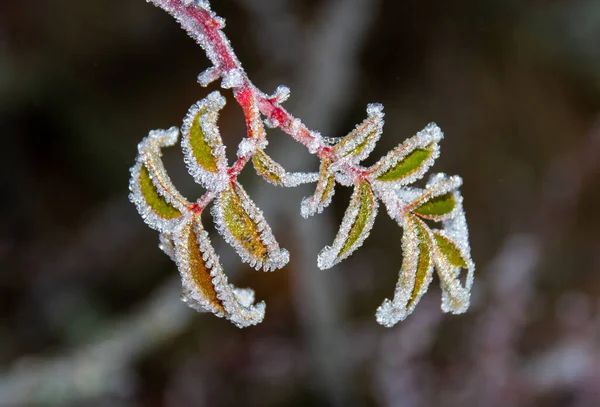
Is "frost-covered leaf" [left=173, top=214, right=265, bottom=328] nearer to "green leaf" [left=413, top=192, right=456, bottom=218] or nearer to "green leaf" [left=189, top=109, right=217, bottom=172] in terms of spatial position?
"green leaf" [left=189, top=109, right=217, bottom=172]

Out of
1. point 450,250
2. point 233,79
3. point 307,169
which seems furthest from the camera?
point 307,169

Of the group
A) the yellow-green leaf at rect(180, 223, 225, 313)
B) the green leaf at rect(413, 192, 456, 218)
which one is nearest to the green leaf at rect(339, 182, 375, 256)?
the green leaf at rect(413, 192, 456, 218)

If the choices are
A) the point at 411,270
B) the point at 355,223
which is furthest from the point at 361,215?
the point at 411,270

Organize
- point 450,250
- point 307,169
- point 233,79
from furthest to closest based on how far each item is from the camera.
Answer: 1. point 307,169
2. point 450,250
3. point 233,79

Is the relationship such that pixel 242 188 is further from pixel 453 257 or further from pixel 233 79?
pixel 453 257

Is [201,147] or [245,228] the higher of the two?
[201,147]

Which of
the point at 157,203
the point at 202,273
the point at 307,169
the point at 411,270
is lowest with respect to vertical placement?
the point at 411,270
